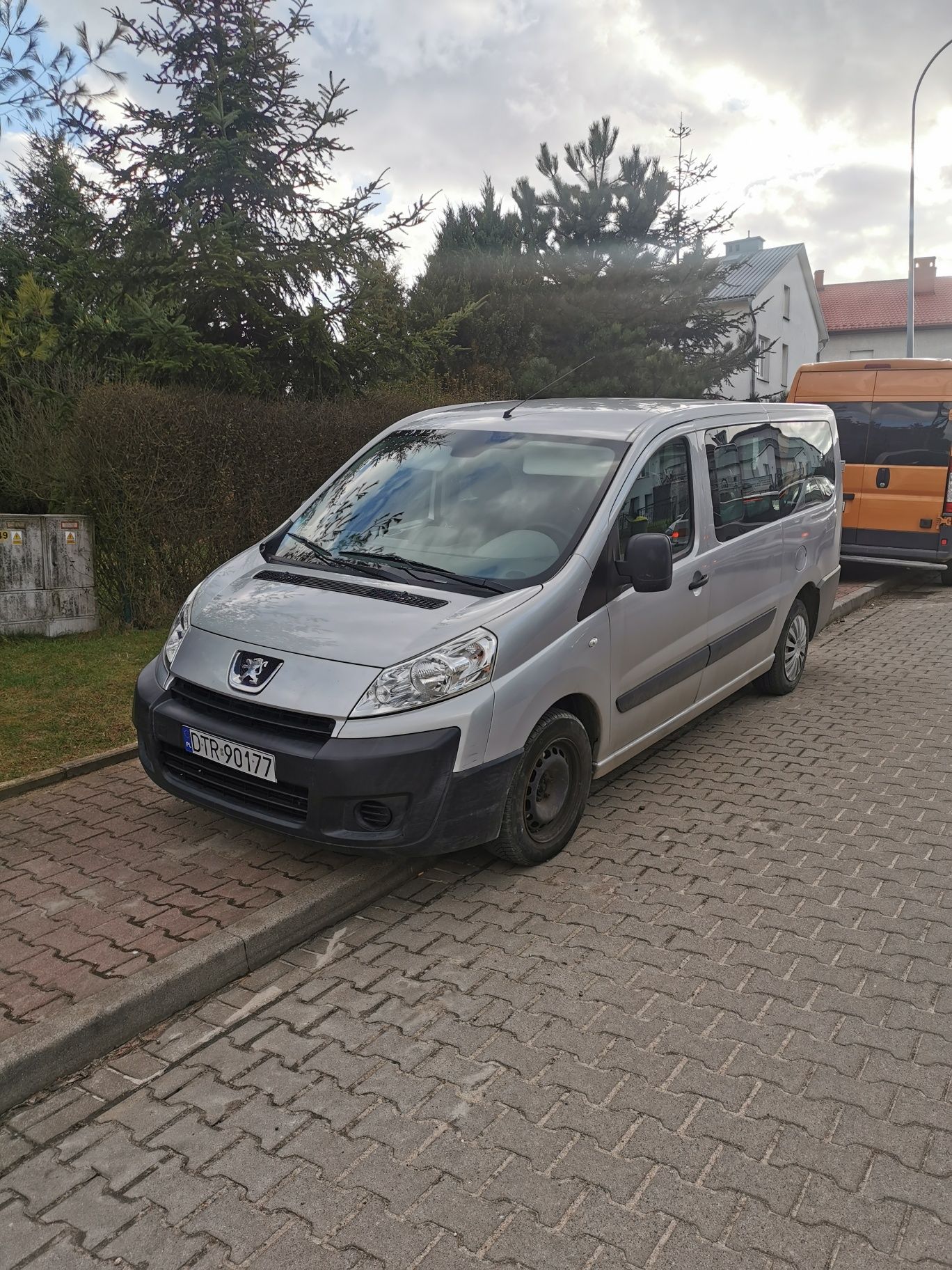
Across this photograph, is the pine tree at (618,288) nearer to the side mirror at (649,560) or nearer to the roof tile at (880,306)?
the side mirror at (649,560)

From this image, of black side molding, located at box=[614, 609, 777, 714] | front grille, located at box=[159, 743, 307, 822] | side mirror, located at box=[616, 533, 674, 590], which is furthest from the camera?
black side molding, located at box=[614, 609, 777, 714]

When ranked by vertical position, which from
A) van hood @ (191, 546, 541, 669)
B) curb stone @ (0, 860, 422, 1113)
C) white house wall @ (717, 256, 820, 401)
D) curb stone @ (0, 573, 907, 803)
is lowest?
curb stone @ (0, 860, 422, 1113)

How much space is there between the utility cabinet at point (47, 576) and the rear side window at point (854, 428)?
27.3ft

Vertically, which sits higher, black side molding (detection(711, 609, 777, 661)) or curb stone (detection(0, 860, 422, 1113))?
black side molding (detection(711, 609, 777, 661))

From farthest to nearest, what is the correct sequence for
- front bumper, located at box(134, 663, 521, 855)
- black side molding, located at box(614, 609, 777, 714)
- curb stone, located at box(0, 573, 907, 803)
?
curb stone, located at box(0, 573, 907, 803)
black side molding, located at box(614, 609, 777, 714)
front bumper, located at box(134, 663, 521, 855)

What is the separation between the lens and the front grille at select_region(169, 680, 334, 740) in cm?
378

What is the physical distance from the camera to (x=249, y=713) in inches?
155

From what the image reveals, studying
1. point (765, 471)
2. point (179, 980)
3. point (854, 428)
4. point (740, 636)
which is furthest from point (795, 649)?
point (854, 428)

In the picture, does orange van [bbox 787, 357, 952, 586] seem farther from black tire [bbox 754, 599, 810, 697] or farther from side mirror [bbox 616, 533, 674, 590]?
side mirror [bbox 616, 533, 674, 590]

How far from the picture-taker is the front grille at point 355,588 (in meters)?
4.12

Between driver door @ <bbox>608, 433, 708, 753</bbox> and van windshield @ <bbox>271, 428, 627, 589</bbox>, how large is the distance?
Answer: 0.27m

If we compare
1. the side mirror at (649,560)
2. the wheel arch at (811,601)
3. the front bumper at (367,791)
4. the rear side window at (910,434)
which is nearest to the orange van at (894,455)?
the rear side window at (910,434)

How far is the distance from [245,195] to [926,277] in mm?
50460

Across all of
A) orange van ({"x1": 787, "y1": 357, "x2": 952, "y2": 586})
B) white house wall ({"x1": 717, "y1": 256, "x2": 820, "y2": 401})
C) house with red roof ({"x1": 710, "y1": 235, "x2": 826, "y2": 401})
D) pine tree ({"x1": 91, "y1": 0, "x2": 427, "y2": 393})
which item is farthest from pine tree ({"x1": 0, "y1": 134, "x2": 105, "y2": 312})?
white house wall ({"x1": 717, "y1": 256, "x2": 820, "y2": 401})
